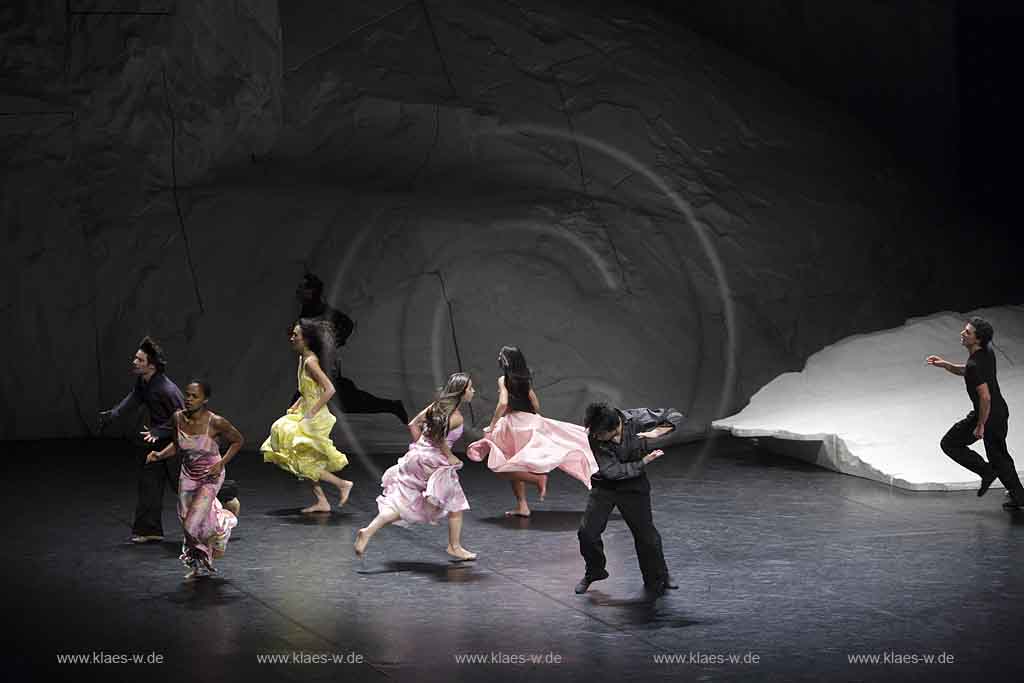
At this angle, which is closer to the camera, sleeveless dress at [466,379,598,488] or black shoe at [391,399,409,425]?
sleeveless dress at [466,379,598,488]

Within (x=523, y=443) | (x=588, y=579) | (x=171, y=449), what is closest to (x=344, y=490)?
(x=523, y=443)

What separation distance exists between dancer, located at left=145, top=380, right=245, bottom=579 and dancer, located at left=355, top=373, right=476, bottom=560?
0.87 m

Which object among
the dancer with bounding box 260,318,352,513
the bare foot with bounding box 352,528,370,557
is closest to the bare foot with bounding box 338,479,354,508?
the dancer with bounding box 260,318,352,513

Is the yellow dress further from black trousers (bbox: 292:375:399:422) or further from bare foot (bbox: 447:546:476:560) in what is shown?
black trousers (bbox: 292:375:399:422)

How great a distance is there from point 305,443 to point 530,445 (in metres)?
1.54

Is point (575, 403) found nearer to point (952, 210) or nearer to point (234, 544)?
point (234, 544)

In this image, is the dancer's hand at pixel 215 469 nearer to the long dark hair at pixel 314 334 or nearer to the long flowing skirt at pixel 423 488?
the long flowing skirt at pixel 423 488

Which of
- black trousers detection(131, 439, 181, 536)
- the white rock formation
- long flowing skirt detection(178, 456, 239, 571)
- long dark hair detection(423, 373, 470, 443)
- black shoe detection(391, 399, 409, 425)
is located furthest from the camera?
black shoe detection(391, 399, 409, 425)

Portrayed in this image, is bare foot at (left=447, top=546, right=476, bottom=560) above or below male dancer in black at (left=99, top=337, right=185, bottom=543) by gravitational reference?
below

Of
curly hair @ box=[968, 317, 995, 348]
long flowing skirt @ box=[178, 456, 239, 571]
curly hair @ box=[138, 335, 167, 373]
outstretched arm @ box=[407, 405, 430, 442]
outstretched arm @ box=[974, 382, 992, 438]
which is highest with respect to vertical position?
curly hair @ box=[968, 317, 995, 348]

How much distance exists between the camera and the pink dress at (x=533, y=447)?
31.8 ft

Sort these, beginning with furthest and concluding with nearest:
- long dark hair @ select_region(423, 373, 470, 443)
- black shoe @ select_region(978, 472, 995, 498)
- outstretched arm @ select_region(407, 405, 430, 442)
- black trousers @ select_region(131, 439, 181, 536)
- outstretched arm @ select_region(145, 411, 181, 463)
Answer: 1. black shoe @ select_region(978, 472, 995, 498)
2. black trousers @ select_region(131, 439, 181, 536)
3. outstretched arm @ select_region(407, 405, 430, 442)
4. long dark hair @ select_region(423, 373, 470, 443)
5. outstretched arm @ select_region(145, 411, 181, 463)

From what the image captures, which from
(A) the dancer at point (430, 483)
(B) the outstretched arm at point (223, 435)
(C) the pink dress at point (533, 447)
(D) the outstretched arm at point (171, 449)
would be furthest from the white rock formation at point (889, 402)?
(D) the outstretched arm at point (171, 449)

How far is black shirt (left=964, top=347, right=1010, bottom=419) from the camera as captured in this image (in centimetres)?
956
